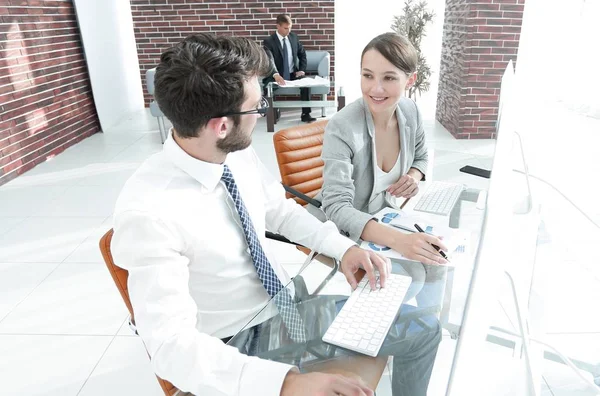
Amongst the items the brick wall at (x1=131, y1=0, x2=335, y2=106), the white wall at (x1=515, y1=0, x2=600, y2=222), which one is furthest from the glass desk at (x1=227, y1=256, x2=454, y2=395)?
the brick wall at (x1=131, y1=0, x2=335, y2=106)

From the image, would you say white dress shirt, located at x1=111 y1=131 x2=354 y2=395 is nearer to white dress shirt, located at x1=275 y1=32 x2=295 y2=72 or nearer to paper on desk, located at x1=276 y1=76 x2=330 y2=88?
paper on desk, located at x1=276 y1=76 x2=330 y2=88

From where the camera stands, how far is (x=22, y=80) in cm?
429

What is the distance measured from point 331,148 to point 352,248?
1.80ft

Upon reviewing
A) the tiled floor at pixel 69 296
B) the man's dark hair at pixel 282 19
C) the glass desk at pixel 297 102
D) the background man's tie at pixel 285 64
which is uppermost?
Result: the man's dark hair at pixel 282 19

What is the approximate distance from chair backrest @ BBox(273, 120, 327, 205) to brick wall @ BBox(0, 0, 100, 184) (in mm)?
3298

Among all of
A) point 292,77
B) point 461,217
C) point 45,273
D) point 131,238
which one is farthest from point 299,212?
point 292,77

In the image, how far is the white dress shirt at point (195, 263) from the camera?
81 centimetres

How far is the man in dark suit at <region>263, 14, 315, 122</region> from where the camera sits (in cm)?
595

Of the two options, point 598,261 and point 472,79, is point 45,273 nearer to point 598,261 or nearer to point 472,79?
point 598,261

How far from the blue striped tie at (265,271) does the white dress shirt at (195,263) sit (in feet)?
0.07

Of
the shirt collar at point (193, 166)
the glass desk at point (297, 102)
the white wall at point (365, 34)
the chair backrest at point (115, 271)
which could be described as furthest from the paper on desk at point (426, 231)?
the white wall at point (365, 34)

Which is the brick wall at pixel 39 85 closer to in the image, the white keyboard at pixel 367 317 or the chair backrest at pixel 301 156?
the chair backrest at pixel 301 156

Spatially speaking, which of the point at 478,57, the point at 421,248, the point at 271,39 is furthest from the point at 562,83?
the point at 421,248

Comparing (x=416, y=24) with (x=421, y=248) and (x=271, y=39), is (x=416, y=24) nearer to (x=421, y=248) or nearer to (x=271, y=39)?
(x=271, y=39)
